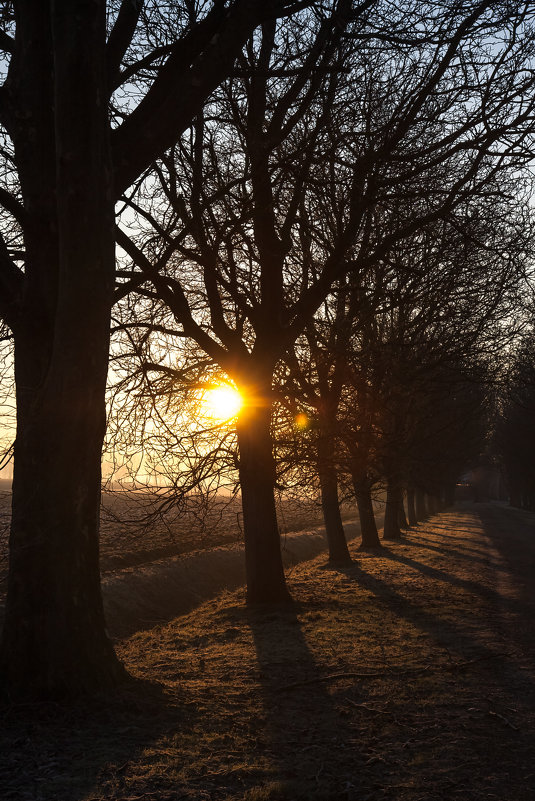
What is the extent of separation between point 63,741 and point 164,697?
1175 millimetres

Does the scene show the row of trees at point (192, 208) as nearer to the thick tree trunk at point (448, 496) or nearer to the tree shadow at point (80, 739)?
the tree shadow at point (80, 739)

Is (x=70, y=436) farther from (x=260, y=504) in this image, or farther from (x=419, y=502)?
(x=419, y=502)

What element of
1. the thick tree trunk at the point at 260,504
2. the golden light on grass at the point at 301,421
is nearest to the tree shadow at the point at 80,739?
the thick tree trunk at the point at 260,504

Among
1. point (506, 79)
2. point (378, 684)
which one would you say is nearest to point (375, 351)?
point (506, 79)

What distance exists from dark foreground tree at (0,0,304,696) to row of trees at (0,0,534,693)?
0.01 metres

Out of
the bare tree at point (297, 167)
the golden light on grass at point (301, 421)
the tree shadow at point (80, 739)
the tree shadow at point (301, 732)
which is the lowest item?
the tree shadow at point (301, 732)

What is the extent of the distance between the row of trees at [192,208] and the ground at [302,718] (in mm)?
800

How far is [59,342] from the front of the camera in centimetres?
548

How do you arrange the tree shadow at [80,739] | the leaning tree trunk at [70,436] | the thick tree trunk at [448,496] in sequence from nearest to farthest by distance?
the tree shadow at [80,739], the leaning tree trunk at [70,436], the thick tree trunk at [448,496]

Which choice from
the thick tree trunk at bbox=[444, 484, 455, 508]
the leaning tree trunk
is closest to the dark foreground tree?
the leaning tree trunk

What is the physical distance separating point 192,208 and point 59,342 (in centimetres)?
369

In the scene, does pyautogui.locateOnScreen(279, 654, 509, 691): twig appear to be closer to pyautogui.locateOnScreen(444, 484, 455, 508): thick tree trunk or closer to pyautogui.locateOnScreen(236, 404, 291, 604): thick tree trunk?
pyautogui.locateOnScreen(236, 404, 291, 604): thick tree trunk

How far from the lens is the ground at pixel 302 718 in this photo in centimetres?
394

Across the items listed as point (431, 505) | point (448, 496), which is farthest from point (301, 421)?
point (448, 496)
